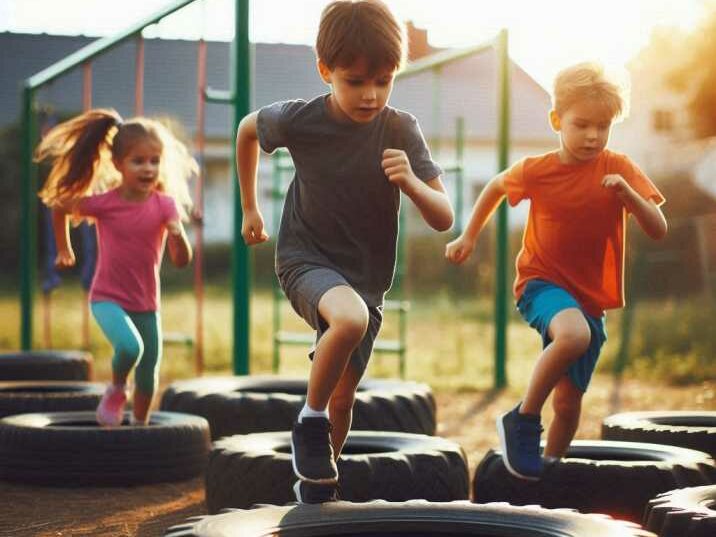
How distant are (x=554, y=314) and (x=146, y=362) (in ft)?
7.13

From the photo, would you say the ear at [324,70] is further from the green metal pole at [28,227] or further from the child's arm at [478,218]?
the green metal pole at [28,227]

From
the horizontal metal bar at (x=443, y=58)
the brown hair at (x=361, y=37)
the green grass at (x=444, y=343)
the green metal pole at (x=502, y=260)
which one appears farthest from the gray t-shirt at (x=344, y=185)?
the green grass at (x=444, y=343)

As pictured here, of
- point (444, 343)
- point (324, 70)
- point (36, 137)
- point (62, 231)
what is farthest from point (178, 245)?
point (444, 343)

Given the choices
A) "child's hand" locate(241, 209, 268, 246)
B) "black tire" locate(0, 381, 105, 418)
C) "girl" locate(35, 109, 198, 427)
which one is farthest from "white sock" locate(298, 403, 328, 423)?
"black tire" locate(0, 381, 105, 418)

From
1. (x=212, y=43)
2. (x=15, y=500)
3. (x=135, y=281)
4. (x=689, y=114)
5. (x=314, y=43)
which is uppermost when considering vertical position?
(x=689, y=114)

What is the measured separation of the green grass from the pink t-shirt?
4.00m

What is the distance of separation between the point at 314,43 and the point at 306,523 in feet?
4.24

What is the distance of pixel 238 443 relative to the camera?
15.7ft

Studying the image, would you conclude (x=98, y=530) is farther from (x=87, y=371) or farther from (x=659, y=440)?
(x=87, y=371)

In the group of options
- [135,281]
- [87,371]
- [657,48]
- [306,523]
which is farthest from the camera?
[657,48]

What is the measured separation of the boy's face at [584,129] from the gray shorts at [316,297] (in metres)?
0.90

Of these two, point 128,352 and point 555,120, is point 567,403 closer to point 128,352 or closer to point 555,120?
point 555,120

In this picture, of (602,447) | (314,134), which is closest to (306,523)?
(314,134)

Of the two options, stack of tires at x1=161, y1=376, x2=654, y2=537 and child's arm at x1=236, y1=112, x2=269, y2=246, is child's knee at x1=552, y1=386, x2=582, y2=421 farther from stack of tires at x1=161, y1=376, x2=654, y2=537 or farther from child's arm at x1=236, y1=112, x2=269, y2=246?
child's arm at x1=236, y1=112, x2=269, y2=246
